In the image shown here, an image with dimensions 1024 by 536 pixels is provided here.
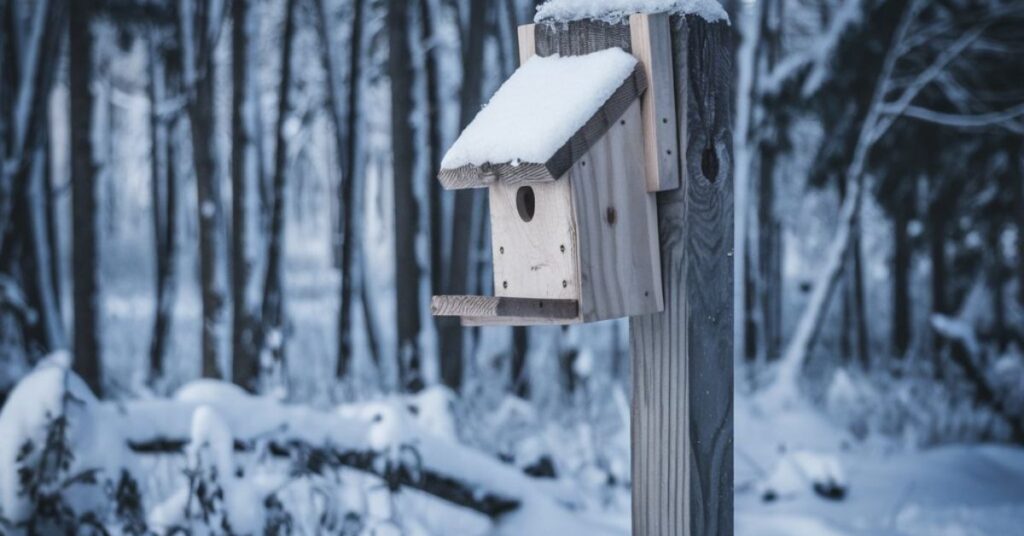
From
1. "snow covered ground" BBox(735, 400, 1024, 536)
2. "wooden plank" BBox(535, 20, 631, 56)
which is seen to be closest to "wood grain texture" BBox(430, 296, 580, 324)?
"wooden plank" BBox(535, 20, 631, 56)

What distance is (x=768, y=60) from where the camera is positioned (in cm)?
1459

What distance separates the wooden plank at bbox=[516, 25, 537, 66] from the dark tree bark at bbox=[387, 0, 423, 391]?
678cm

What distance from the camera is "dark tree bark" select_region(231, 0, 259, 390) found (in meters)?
8.70

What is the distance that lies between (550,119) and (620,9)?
12.5 inches

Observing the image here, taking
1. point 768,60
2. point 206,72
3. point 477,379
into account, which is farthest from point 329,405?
point 768,60

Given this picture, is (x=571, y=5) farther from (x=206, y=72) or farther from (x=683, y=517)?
(x=206, y=72)

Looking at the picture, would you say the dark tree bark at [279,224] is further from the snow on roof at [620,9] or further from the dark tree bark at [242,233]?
the snow on roof at [620,9]

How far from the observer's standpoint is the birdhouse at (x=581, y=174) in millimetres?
2387

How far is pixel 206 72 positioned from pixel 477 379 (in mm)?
3670

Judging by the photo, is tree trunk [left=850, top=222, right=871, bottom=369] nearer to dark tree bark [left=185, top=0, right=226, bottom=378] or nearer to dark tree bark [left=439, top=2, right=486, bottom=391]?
dark tree bark [left=439, top=2, right=486, bottom=391]

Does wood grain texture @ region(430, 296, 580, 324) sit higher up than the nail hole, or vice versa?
the nail hole

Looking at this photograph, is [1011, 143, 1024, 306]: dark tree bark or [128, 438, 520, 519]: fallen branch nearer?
[128, 438, 520, 519]: fallen branch

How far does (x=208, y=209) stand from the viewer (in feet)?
30.1

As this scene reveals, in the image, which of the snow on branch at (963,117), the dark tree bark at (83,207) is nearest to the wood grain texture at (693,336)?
the dark tree bark at (83,207)
